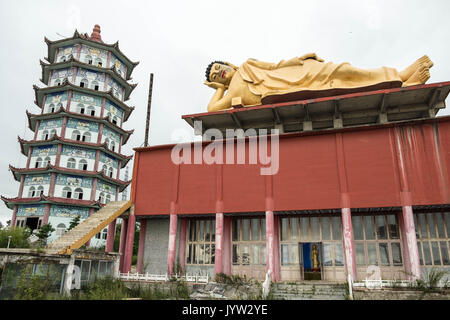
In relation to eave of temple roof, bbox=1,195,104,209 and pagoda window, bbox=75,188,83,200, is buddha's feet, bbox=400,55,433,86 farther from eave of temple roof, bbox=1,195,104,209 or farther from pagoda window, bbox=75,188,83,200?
pagoda window, bbox=75,188,83,200

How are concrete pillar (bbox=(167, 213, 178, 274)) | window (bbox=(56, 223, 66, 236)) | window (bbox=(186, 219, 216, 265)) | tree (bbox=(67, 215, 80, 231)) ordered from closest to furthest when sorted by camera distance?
1. concrete pillar (bbox=(167, 213, 178, 274))
2. window (bbox=(186, 219, 216, 265))
3. tree (bbox=(67, 215, 80, 231))
4. window (bbox=(56, 223, 66, 236))

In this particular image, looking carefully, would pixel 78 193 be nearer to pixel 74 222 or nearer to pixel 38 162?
pixel 74 222

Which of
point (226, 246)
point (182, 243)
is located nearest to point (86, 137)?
point (182, 243)

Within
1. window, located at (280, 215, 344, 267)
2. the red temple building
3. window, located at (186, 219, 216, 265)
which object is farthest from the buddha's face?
window, located at (280, 215, 344, 267)

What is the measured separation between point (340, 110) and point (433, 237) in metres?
8.96

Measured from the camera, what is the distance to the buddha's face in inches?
957

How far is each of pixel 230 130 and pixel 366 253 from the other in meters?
11.6

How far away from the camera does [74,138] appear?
4106 cm

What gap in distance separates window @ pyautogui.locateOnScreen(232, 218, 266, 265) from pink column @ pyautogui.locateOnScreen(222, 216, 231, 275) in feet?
0.90

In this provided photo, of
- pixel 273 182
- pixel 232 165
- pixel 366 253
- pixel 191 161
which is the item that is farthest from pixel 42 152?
pixel 366 253

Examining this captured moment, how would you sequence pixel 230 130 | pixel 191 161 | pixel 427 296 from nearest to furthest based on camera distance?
pixel 427 296 < pixel 191 161 < pixel 230 130
